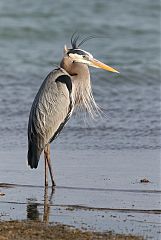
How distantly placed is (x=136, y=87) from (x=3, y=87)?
253cm

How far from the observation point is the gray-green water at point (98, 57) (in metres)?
10.0

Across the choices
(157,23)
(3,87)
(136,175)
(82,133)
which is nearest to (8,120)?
(82,133)

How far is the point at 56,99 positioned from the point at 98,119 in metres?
2.80

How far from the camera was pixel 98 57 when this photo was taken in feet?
55.4

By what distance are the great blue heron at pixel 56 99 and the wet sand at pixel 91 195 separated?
1.09 feet

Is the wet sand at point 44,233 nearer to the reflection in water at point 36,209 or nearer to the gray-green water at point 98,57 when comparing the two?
the reflection in water at point 36,209

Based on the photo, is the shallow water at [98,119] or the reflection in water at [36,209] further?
the shallow water at [98,119]

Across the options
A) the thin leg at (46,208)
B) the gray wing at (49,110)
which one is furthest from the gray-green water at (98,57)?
the thin leg at (46,208)

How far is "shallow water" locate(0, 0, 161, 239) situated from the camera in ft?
21.6

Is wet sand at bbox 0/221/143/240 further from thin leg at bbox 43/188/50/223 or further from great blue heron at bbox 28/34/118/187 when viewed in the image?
great blue heron at bbox 28/34/118/187

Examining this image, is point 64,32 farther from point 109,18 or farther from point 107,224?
point 107,224

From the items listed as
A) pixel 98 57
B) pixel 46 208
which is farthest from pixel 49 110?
pixel 98 57

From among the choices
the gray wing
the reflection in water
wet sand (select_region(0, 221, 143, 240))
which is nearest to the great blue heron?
the gray wing

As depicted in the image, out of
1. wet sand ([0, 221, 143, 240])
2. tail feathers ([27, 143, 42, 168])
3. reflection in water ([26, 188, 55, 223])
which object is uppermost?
tail feathers ([27, 143, 42, 168])
